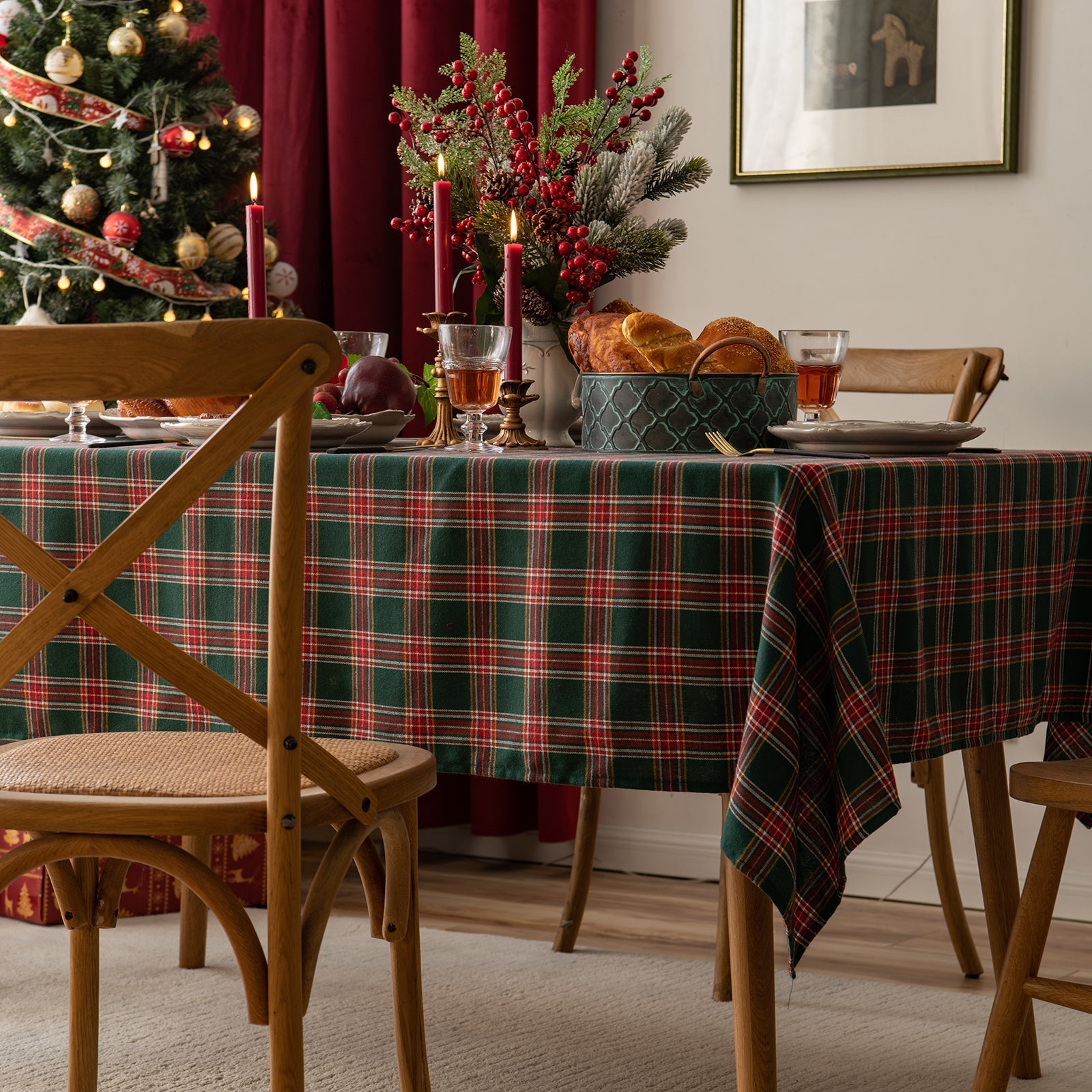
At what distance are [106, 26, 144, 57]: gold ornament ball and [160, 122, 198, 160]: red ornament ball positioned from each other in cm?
14

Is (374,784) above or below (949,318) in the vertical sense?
below

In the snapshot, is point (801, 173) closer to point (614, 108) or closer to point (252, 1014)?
point (614, 108)

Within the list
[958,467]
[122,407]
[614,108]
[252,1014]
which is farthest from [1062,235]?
[252,1014]

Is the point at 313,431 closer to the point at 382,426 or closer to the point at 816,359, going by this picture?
the point at 382,426

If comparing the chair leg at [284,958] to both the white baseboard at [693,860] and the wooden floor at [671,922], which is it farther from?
the white baseboard at [693,860]

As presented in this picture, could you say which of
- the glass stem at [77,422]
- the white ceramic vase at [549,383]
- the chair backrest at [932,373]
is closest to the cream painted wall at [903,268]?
the chair backrest at [932,373]

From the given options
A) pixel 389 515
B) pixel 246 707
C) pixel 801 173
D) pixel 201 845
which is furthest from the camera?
pixel 801 173

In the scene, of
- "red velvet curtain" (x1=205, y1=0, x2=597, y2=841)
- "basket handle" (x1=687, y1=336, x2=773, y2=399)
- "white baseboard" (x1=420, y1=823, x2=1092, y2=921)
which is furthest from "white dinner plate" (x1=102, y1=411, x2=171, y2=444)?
"white baseboard" (x1=420, y1=823, x2=1092, y2=921)

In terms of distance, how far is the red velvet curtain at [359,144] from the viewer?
3104 mm

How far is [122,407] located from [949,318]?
1584mm

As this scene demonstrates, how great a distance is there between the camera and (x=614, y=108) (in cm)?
190

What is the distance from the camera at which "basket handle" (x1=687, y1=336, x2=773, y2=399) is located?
1.58 metres

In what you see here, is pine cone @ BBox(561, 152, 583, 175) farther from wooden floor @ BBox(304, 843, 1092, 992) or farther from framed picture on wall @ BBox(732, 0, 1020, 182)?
wooden floor @ BBox(304, 843, 1092, 992)

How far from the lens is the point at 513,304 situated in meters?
1.74
